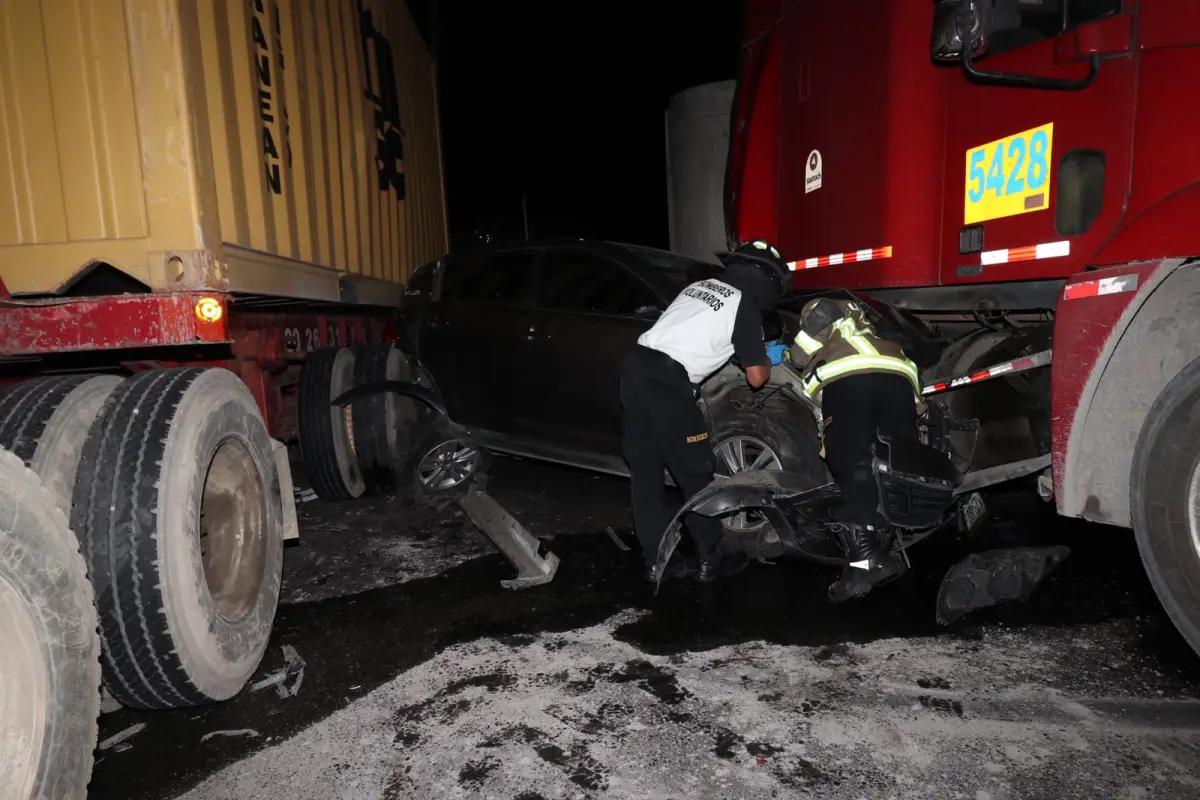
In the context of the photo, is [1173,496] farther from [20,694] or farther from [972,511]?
[20,694]

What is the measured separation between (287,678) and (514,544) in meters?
1.44

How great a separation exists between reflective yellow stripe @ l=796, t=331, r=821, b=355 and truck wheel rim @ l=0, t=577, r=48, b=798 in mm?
2995

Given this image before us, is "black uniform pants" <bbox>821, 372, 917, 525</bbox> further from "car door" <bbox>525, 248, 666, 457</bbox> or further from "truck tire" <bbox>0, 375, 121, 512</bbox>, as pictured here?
"truck tire" <bbox>0, 375, 121, 512</bbox>

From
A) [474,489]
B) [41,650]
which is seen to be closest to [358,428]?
[474,489]

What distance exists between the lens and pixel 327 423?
197 inches

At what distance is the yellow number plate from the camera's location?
292 cm

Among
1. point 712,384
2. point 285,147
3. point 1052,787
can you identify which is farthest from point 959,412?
point 285,147

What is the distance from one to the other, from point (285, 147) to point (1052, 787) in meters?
3.87

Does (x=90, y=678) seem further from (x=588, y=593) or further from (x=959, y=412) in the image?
(x=959, y=412)

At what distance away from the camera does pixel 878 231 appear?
3.67 meters

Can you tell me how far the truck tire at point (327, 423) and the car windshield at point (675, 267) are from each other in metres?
1.99

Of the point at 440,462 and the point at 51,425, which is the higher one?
the point at 51,425

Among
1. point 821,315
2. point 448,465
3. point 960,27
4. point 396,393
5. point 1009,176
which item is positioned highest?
point 960,27

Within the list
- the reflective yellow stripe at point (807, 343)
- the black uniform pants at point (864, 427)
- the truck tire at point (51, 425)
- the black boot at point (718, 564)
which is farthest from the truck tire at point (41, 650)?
the reflective yellow stripe at point (807, 343)
